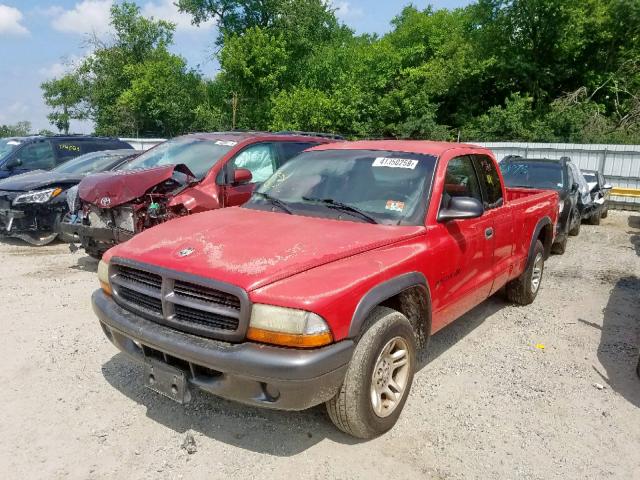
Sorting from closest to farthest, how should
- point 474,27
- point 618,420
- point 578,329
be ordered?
point 618,420, point 578,329, point 474,27

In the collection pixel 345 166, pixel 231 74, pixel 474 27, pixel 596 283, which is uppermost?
pixel 474 27

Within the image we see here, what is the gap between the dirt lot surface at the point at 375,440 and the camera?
2832mm

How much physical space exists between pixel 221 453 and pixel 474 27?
3444 cm

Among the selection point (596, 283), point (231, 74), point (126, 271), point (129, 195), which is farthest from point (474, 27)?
point (126, 271)

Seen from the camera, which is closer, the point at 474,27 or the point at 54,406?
the point at 54,406

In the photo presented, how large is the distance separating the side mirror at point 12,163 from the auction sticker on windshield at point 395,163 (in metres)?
9.46

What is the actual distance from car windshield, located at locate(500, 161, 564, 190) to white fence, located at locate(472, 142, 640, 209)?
314 inches

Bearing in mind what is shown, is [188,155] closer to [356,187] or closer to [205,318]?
[356,187]

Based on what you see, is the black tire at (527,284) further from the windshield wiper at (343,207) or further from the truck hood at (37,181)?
the truck hood at (37,181)

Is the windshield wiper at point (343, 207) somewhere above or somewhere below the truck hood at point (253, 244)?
above

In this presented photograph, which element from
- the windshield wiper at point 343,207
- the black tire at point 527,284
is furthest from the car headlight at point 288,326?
the black tire at point 527,284

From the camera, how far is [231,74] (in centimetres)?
A: 3494

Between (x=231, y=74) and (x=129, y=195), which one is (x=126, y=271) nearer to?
(x=129, y=195)

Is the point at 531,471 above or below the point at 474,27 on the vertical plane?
below
